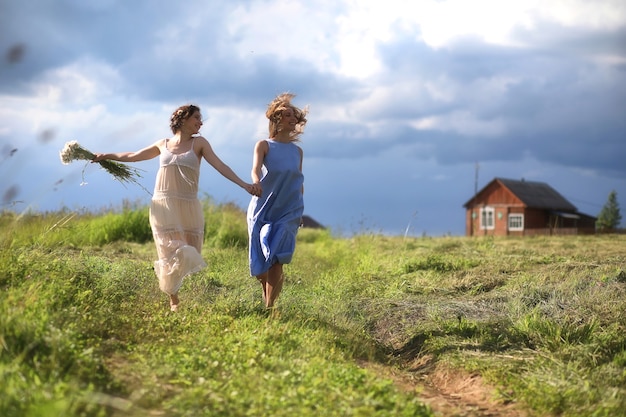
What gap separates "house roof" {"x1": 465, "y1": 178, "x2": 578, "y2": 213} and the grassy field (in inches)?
1190

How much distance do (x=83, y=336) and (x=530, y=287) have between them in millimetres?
5627

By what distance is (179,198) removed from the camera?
7.66 meters

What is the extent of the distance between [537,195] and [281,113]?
3611 cm

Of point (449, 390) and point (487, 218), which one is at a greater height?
point (487, 218)

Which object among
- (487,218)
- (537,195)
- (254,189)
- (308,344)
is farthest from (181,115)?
(537,195)

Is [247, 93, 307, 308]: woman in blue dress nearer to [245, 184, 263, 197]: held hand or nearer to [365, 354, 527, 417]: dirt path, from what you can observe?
[245, 184, 263, 197]: held hand

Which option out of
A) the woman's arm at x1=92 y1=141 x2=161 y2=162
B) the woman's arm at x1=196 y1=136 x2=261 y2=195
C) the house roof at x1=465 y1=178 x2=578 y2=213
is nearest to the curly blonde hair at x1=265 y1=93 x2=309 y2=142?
the woman's arm at x1=196 y1=136 x2=261 y2=195

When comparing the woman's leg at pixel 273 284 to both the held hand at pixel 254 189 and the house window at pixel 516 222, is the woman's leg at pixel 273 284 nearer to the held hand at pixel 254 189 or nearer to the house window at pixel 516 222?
the held hand at pixel 254 189

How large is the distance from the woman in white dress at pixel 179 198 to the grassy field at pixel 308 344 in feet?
1.31

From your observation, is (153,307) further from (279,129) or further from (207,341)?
(279,129)

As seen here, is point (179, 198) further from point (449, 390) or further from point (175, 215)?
point (449, 390)

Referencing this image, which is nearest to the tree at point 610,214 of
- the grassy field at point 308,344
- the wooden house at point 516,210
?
the wooden house at point 516,210

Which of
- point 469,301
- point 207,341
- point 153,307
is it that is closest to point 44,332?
point 207,341

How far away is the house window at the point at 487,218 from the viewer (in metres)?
40.9
